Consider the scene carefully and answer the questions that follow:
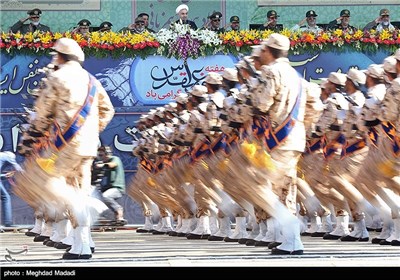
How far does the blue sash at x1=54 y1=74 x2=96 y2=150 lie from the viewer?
13.9 metres

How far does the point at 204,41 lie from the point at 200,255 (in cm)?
1237

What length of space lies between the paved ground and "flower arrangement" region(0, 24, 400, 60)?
7.50 metres

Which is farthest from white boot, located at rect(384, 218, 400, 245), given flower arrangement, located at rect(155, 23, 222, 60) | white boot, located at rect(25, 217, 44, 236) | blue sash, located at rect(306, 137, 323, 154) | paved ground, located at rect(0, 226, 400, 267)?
flower arrangement, located at rect(155, 23, 222, 60)

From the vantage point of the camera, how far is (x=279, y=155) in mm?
14336

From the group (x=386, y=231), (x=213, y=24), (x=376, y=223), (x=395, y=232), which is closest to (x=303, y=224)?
(x=376, y=223)

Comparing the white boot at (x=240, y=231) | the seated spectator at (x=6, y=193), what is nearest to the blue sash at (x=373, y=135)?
the white boot at (x=240, y=231)

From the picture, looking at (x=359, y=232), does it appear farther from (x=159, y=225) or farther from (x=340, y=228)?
(x=159, y=225)

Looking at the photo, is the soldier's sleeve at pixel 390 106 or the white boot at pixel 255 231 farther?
the white boot at pixel 255 231

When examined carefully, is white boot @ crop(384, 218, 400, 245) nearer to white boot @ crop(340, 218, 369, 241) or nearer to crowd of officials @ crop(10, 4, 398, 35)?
white boot @ crop(340, 218, 369, 241)

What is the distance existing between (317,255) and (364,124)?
3784 millimetres

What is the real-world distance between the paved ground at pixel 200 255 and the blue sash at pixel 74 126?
4.07 feet

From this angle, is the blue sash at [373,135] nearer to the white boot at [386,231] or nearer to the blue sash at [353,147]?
the blue sash at [353,147]

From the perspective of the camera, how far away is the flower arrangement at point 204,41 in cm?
→ 2600
